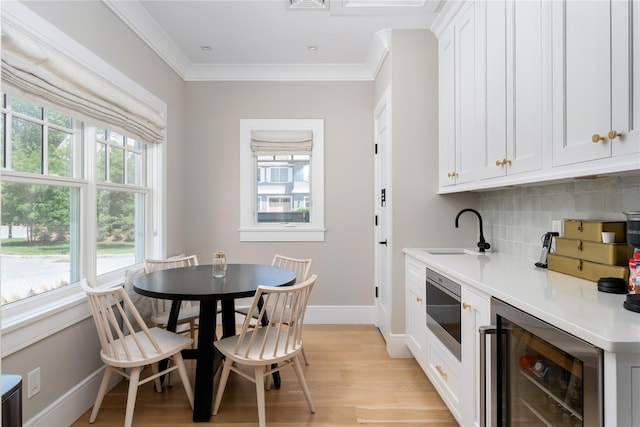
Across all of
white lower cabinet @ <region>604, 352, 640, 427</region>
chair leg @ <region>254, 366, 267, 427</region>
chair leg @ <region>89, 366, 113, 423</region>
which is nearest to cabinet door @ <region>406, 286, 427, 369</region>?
chair leg @ <region>254, 366, 267, 427</region>

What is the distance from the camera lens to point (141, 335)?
2.30m

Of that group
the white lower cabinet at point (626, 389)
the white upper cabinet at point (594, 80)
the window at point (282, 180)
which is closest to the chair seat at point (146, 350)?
the window at point (282, 180)

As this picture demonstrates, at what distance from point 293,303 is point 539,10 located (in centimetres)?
189

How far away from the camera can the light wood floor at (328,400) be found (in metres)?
2.15

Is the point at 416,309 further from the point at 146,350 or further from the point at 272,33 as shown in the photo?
the point at 272,33

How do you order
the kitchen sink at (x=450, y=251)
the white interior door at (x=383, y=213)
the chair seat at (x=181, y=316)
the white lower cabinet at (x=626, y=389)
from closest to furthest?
the white lower cabinet at (x=626, y=389)
the chair seat at (x=181, y=316)
the kitchen sink at (x=450, y=251)
the white interior door at (x=383, y=213)

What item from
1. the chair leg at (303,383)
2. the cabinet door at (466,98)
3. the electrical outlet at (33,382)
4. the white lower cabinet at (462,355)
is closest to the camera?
the white lower cabinet at (462,355)

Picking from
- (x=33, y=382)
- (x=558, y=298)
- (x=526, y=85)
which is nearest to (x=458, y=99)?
(x=526, y=85)

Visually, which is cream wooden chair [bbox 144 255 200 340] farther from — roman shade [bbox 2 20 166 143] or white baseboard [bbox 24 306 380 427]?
roman shade [bbox 2 20 166 143]

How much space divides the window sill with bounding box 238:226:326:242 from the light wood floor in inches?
51.4

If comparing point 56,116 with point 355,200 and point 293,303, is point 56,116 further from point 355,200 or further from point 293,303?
point 355,200

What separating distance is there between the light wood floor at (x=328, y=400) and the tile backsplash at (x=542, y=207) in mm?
1179

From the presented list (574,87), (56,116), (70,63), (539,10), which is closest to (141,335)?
(56,116)

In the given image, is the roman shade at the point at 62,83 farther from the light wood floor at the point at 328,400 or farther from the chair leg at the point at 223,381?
the light wood floor at the point at 328,400
